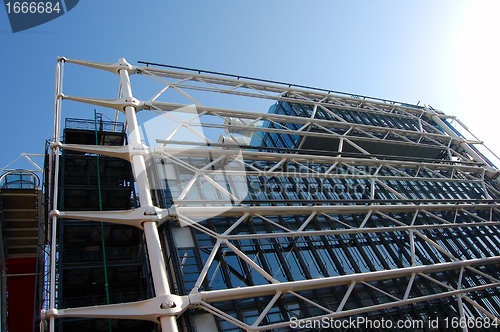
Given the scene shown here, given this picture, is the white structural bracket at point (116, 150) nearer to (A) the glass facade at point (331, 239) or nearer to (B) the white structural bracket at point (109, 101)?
(A) the glass facade at point (331, 239)

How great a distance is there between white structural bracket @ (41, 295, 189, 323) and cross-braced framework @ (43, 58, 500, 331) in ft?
0.12

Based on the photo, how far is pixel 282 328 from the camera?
1459 centimetres

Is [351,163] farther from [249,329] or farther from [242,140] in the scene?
[249,329]

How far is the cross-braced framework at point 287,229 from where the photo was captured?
1472 cm

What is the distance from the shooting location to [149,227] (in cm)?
1485

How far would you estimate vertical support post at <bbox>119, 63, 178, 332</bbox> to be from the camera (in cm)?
1296

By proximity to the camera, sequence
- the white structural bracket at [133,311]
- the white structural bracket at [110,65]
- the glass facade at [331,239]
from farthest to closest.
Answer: the white structural bracket at [110,65]
the glass facade at [331,239]
the white structural bracket at [133,311]

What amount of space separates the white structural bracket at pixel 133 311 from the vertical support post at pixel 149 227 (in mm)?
245

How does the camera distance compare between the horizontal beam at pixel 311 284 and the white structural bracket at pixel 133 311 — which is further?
the horizontal beam at pixel 311 284

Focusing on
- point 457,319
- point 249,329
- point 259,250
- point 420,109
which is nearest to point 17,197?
point 259,250

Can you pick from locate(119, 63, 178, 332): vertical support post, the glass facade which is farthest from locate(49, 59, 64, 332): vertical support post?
the glass facade

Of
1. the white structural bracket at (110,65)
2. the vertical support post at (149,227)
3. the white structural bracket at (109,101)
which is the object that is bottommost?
the vertical support post at (149,227)

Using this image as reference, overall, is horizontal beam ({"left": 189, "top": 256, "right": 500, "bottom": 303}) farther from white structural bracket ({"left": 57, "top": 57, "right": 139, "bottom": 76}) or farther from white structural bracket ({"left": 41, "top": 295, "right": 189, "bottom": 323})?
white structural bracket ({"left": 57, "top": 57, "right": 139, "bottom": 76})

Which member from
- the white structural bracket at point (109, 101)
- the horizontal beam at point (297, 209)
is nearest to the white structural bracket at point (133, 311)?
the horizontal beam at point (297, 209)
